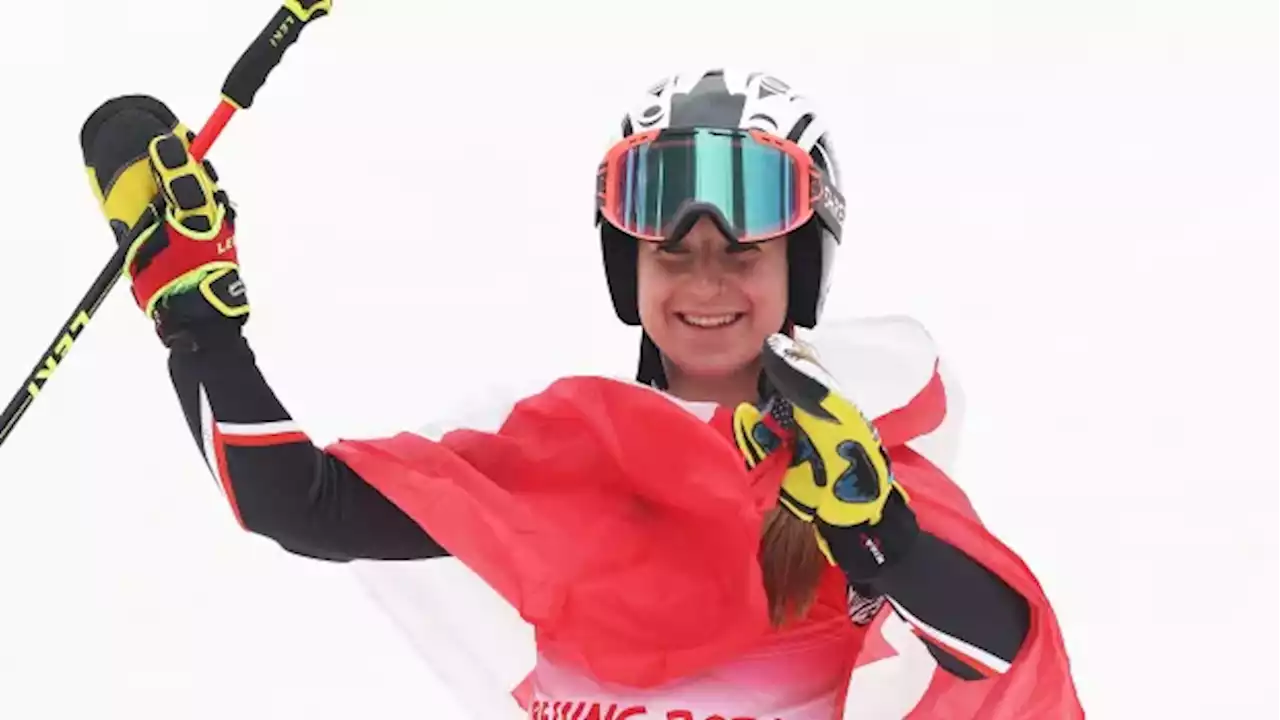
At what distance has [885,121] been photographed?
311cm

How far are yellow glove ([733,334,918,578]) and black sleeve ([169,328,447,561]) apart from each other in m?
0.48

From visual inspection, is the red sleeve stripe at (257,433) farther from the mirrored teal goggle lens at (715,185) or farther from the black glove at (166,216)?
the mirrored teal goggle lens at (715,185)

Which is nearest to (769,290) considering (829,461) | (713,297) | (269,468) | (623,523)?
(713,297)

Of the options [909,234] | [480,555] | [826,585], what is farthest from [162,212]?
[909,234]

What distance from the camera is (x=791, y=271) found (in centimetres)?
190

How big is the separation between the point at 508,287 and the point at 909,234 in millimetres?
770

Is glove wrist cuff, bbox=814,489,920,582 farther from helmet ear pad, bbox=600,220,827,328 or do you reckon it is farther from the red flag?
helmet ear pad, bbox=600,220,827,328

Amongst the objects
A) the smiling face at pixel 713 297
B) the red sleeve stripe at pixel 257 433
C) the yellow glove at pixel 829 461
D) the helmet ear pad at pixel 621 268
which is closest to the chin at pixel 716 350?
the smiling face at pixel 713 297

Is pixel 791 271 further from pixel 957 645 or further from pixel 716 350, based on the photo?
pixel 957 645

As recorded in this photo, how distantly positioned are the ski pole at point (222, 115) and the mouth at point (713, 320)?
52 cm

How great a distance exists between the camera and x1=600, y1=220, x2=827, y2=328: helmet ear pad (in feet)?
6.20

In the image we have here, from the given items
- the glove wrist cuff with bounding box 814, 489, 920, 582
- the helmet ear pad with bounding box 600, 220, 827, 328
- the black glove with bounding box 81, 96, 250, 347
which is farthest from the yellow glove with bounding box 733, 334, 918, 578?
the black glove with bounding box 81, 96, 250, 347

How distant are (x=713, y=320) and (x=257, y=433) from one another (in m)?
0.52

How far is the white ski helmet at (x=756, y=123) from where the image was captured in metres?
1.82
